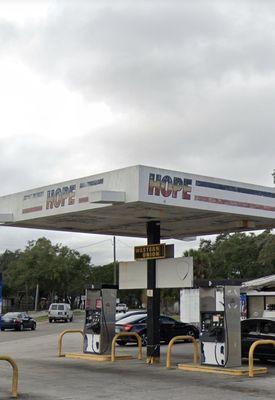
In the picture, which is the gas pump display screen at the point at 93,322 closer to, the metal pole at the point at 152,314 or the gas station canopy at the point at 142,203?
the metal pole at the point at 152,314

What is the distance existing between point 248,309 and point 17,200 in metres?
18.8

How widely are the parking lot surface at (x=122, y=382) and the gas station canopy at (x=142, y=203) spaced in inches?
162

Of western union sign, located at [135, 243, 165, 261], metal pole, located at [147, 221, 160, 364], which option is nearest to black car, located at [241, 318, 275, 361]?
metal pole, located at [147, 221, 160, 364]

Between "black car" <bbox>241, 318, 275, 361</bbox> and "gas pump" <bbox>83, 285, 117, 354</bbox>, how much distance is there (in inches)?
163

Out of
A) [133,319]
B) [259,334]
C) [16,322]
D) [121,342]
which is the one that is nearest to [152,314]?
[259,334]

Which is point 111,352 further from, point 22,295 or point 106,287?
point 22,295

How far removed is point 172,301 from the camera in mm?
81250

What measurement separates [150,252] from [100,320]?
3036mm

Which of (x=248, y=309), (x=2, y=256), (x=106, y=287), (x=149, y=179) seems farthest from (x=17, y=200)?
(x=2, y=256)

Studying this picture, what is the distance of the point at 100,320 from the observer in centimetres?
2009

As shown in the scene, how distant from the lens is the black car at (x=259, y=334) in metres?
18.9

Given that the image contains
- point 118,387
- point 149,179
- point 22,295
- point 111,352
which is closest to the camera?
point 118,387

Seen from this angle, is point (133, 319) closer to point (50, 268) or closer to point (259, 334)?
point (259, 334)

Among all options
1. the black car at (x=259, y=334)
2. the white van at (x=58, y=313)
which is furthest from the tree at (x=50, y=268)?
the black car at (x=259, y=334)
